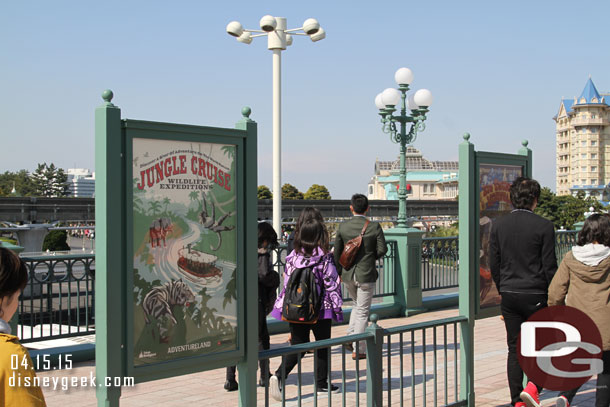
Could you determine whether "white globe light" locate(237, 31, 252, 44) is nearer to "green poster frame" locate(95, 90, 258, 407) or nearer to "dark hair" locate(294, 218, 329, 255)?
"dark hair" locate(294, 218, 329, 255)

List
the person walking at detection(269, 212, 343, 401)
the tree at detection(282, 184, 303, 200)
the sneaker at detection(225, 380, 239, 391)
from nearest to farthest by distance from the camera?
the person walking at detection(269, 212, 343, 401), the sneaker at detection(225, 380, 239, 391), the tree at detection(282, 184, 303, 200)

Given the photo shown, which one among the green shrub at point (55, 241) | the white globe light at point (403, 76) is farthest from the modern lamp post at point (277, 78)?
the green shrub at point (55, 241)

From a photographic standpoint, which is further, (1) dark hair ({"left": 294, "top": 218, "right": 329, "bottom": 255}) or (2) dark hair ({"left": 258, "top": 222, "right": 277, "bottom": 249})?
(1) dark hair ({"left": 294, "top": 218, "right": 329, "bottom": 255})

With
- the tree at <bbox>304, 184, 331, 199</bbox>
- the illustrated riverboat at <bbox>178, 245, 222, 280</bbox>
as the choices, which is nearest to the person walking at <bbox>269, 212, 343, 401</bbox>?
the illustrated riverboat at <bbox>178, 245, 222, 280</bbox>

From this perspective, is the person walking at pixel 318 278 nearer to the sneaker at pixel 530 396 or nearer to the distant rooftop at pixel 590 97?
the sneaker at pixel 530 396

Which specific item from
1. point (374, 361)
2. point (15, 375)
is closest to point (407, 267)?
point (374, 361)

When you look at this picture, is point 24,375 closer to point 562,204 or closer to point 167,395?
point 167,395

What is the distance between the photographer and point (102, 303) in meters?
3.55

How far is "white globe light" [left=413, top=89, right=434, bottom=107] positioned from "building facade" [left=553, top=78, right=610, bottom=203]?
14711 centimetres

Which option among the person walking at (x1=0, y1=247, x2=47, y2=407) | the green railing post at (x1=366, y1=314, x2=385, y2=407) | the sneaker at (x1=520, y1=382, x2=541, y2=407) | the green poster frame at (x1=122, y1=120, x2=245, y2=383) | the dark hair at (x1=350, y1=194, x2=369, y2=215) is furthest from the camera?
the dark hair at (x1=350, y1=194, x2=369, y2=215)

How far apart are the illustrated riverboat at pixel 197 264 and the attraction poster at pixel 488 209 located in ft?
9.54

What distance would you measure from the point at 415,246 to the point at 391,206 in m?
56.5

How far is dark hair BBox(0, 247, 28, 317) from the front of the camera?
2.29 meters

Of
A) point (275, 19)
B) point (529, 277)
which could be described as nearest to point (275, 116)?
point (275, 19)
